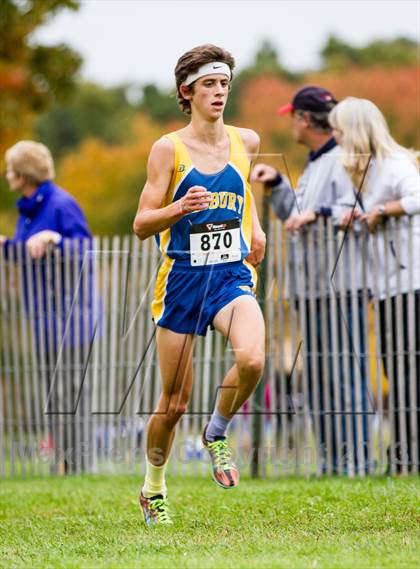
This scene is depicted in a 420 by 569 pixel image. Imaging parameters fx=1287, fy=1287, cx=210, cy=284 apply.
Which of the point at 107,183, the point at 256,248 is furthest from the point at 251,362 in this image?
the point at 107,183

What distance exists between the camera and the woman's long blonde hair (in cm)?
842

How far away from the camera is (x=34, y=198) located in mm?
10281

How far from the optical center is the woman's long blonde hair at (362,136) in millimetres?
8422

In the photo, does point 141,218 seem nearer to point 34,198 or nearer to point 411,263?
point 411,263

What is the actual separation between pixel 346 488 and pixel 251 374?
1.65 m

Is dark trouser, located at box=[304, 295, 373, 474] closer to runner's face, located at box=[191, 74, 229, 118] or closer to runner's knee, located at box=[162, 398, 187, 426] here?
runner's knee, located at box=[162, 398, 187, 426]

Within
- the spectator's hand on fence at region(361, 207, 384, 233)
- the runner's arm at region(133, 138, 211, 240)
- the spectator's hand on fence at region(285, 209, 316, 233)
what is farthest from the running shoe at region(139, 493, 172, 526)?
the spectator's hand on fence at region(285, 209, 316, 233)

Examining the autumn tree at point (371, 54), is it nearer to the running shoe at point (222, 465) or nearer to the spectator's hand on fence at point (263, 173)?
the spectator's hand on fence at point (263, 173)

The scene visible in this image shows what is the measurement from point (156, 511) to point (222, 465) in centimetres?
46

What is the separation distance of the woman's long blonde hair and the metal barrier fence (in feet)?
1.55

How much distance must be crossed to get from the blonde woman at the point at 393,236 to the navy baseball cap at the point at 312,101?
0.61 meters

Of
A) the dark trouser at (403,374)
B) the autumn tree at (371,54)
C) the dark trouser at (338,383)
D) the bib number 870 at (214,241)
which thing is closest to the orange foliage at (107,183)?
the autumn tree at (371,54)

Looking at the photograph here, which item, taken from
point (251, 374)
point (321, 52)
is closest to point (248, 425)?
point (251, 374)

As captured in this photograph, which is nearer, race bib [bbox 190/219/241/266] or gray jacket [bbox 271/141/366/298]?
race bib [bbox 190/219/241/266]
